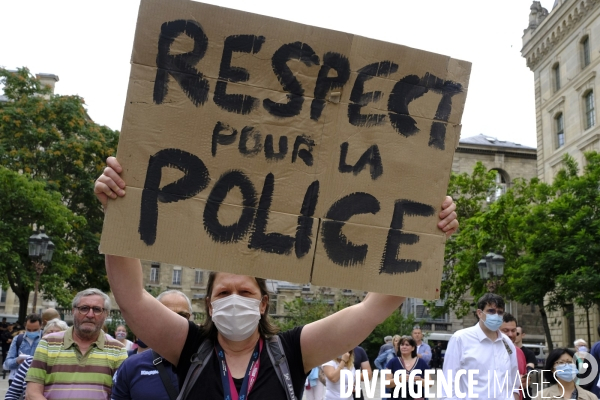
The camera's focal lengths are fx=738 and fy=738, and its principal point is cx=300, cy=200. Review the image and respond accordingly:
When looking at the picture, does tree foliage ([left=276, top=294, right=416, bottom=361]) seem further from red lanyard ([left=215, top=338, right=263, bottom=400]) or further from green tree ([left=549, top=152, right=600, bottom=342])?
red lanyard ([left=215, top=338, right=263, bottom=400])

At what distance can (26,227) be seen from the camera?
31.6 metres

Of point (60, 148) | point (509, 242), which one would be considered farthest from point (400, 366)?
point (60, 148)

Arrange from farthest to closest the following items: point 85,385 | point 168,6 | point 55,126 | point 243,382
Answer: point 55,126 < point 85,385 < point 168,6 < point 243,382

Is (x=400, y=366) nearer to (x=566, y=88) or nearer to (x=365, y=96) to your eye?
(x=365, y=96)

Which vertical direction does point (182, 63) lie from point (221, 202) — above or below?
above

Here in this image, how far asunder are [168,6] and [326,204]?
1174 millimetres

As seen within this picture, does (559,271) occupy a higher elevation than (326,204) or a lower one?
higher

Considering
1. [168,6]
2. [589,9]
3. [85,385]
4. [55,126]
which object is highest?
[589,9]

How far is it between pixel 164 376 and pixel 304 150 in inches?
75.9

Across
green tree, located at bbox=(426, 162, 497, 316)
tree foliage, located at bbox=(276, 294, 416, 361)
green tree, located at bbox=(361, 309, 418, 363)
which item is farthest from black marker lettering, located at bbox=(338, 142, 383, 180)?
green tree, located at bbox=(361, 309, 418, 363)

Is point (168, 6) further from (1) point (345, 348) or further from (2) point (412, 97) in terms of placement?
(1) point (345, 348)

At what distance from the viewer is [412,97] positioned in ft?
11.7

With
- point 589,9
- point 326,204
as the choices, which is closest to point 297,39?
point 326,204

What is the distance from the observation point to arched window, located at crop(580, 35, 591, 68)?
39.3 metres
